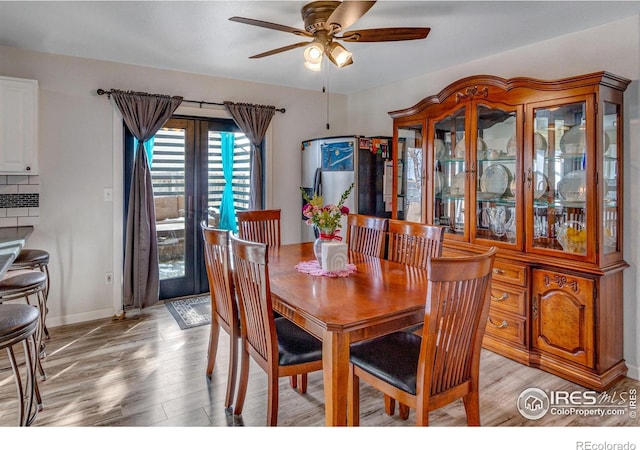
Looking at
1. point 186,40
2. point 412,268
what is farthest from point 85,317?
point 412,268

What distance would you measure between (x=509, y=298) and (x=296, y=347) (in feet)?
5.89

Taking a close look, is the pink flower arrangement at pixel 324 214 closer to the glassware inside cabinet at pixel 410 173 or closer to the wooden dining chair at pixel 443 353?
the wooden dining chair at pixel 443 353

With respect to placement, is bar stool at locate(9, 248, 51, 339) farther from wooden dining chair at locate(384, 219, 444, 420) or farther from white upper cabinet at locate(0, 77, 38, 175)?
wooden dining chair at locate(384, 219, 444, 420)

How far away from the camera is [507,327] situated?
297 centimetres

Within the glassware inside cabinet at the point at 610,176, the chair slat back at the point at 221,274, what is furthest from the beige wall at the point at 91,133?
the chair slat back at the point at 221,274

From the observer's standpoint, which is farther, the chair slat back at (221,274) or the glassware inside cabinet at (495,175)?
the glassware inside cabinet at (495,175)

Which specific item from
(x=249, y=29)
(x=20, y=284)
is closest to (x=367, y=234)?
(x=249, y=29)

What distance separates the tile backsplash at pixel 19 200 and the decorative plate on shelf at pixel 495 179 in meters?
3.76

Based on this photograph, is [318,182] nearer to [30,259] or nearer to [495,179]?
[495,179]

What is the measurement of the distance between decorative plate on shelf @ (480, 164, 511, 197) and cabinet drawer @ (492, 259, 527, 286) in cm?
56

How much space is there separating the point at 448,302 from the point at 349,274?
2.69 feet

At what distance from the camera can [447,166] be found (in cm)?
349

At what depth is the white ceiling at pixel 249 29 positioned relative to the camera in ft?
8.34

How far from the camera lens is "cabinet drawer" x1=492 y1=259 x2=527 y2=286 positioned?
2.85 meters
